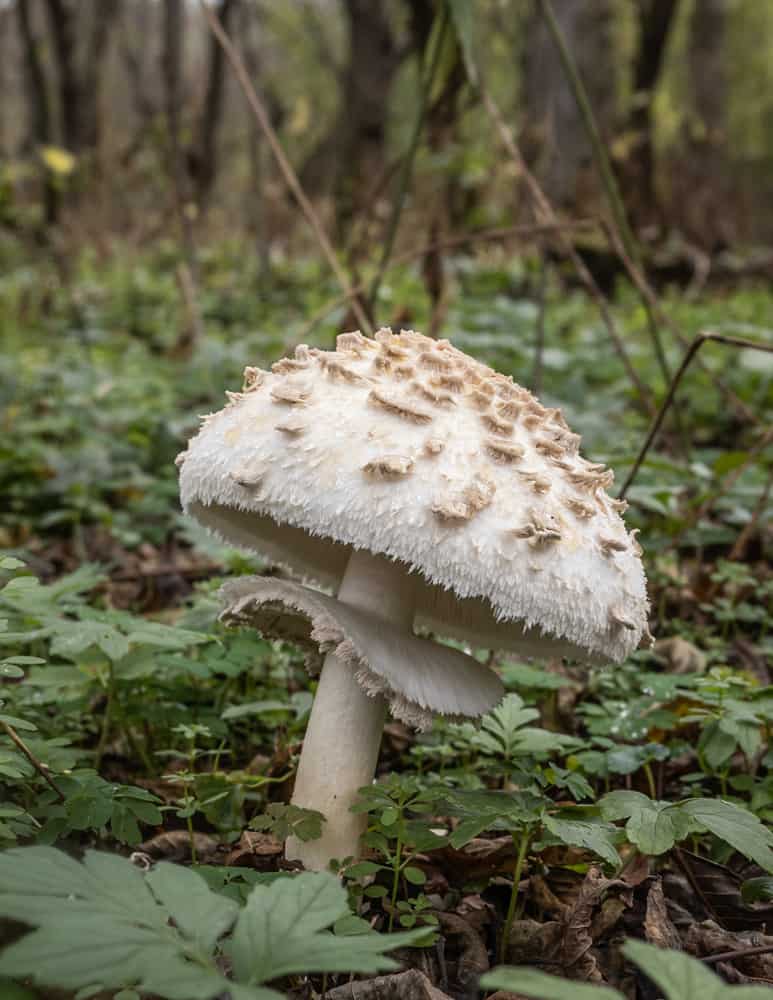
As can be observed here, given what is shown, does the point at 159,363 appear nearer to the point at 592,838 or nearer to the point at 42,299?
the point at 42,299

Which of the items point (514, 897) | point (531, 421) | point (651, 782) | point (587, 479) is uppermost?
point (531, 421)

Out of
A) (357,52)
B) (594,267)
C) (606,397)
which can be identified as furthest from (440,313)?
(357,52)

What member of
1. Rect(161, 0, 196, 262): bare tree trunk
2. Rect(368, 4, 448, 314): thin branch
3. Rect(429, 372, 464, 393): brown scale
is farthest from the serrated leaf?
Rect(161, 0, 196, 262): bare tree trunk

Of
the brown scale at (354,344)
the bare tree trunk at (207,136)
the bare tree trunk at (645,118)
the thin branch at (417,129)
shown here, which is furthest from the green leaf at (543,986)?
the bare tree trunk at (645,118)

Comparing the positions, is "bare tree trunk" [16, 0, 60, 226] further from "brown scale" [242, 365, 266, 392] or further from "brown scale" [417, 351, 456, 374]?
"brown scale" [417, 351, 456, 374]

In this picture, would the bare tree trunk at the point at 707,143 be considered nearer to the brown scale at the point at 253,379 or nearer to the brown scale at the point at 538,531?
the brown scale at the point at 253,379

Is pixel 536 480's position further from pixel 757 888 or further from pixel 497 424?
pixel 757 888

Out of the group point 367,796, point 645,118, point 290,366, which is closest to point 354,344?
point 290,366
